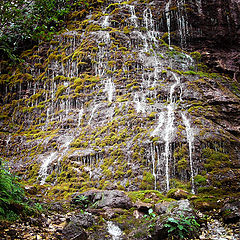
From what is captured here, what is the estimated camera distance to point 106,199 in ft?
23.4

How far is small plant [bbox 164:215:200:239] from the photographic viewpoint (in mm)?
4652

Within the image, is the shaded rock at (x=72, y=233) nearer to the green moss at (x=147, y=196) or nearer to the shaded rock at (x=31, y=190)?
the green moss at (x=147, y=196)

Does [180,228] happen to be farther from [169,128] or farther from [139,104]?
[139,104]

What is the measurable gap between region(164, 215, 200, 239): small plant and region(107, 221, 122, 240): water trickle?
126 centimetres

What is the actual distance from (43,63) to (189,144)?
40.0ft

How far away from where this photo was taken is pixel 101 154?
1028 cm

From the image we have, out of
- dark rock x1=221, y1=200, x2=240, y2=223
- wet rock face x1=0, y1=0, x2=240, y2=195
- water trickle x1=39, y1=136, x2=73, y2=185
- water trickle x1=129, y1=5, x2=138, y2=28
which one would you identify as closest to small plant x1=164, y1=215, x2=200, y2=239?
dark rock x1=221, y1=200, x2=240, y2=223

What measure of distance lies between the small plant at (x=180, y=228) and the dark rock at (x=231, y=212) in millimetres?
1086

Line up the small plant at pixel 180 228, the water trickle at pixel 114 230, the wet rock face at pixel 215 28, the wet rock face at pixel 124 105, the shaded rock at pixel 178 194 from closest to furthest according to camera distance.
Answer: the small plant at pixel 180 228
the water trickle at pixel 114 230
the shaded rock at pixel 178 194
the wet rock face at pixel 124 105
the wet rock face at pixel 215 28

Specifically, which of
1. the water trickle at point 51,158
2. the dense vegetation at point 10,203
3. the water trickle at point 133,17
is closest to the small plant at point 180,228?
the dense vegetation at point 10,203

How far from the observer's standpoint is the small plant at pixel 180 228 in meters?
4.65

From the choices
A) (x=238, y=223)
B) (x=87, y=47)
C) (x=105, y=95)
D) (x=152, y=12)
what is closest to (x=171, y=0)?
(x=152, y=12)

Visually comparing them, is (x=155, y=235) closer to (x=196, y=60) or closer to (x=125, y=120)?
(x=125, y=120)

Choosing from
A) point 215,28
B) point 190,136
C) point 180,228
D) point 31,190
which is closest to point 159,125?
point 190,136
